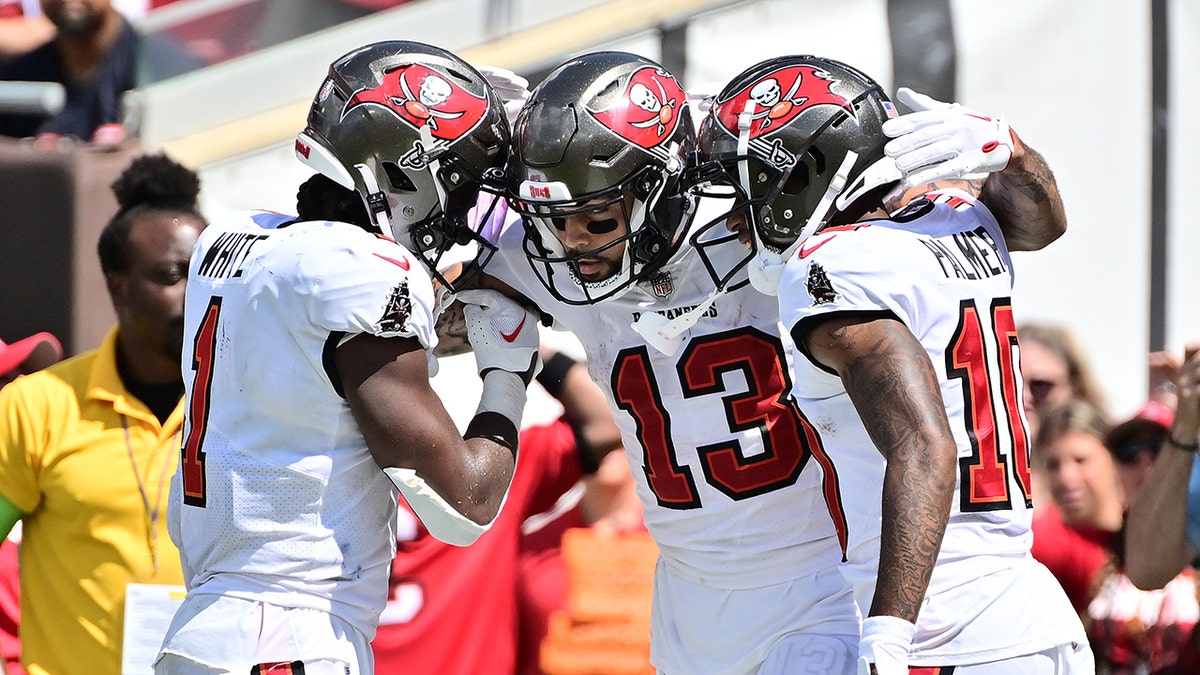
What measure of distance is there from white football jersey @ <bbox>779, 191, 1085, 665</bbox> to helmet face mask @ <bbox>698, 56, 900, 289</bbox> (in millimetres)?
152

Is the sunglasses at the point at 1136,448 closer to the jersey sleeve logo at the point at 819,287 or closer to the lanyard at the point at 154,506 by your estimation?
the jersey sleeve logo at the point at 819,287

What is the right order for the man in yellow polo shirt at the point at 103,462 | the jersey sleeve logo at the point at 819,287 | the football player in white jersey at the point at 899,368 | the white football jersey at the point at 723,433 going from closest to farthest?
the football player in white jersey at the point at 899,368 → the jersey sleeve logo at the point at 819,287 → the white football jersey at the point at 723,433 → the man in yellow polo shirt at the point at 103,462

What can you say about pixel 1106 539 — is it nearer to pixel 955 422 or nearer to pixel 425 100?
pixel 955 422

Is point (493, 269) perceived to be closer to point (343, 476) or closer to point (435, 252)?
point (435, 252)

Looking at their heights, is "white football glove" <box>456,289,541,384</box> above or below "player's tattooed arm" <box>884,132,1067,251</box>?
below

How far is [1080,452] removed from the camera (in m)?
4.63

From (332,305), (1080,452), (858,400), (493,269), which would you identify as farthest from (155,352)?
(1080,452)

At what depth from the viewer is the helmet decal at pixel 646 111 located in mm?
3236

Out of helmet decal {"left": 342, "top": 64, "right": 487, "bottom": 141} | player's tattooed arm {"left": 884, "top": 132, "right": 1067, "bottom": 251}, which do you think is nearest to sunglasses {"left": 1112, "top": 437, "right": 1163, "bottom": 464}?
player's tattooed arm {"left": 884, "top": 132, "right": 1067, "bottom": 251}

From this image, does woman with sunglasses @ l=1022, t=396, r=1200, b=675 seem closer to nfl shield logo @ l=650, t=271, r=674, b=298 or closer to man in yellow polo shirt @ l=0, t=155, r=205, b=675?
nfl shield logo @ l=650, t=271, r=674, b=298

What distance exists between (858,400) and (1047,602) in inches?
22.4

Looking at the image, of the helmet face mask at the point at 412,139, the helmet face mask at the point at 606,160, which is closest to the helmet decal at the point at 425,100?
the helmet face mask at the point at 412,139

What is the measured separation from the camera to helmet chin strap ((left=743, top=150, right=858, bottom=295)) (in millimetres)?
3090

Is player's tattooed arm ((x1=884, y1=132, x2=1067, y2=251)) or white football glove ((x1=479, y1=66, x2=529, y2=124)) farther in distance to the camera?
white football glove ((x1=479, y1=66, x2=529, y2=124))
